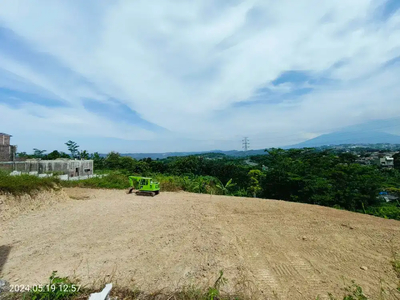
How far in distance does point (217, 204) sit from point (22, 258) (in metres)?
5.52

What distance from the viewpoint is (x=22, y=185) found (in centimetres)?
636

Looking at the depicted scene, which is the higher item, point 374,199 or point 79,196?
point 79,196

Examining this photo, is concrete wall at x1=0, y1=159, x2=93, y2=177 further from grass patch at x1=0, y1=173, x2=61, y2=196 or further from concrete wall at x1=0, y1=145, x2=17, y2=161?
grass patch at x1=0, y1=173, x2=61, y2=196

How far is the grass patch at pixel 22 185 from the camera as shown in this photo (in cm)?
603

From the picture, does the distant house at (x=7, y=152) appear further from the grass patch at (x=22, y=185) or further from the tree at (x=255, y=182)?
the tree at (x=255, y=182)

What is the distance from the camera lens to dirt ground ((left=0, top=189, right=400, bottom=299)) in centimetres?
300

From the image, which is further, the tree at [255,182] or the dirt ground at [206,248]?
the tree at [255,182]

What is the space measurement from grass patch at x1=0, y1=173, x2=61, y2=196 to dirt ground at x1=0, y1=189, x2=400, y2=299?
2.84 ft

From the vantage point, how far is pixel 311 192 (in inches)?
411

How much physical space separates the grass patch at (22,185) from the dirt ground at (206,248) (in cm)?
86

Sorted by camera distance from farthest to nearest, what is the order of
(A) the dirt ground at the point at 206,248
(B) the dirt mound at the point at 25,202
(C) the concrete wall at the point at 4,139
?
1. (C) the concrete wall at the point at 4,139
2. (B) the dirt mound at the point at 25,202
3. (A) the dirt ground at the point at 206,248

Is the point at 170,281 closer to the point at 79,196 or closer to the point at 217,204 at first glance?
the point at 217,204

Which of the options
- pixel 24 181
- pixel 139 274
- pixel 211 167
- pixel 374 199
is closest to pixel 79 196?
pixel 24 181

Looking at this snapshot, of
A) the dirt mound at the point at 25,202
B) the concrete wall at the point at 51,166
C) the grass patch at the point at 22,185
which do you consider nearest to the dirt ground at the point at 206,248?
the dirt mound at the point at 25,202
